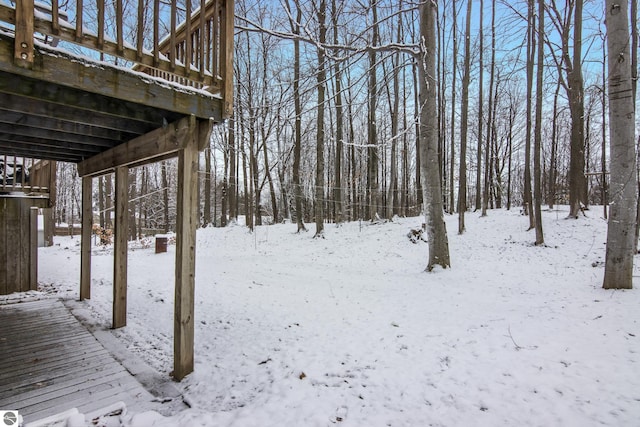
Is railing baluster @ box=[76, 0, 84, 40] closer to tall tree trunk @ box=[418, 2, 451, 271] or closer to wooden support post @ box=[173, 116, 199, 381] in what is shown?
wooden support post @ box=[173, 116, 199, 381]

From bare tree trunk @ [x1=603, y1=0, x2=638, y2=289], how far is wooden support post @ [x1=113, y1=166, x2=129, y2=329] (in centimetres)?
674

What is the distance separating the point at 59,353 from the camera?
10.9ft

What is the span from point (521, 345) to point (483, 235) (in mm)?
7843

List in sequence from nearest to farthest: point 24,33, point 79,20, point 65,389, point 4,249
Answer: point 24,33 < point 79,20 < point 65,389 < point 4,249

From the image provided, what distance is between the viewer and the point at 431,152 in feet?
21.7

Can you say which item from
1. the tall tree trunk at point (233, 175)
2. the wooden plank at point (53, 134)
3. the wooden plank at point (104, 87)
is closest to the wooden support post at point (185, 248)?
the wooden plank at point (104, 87)

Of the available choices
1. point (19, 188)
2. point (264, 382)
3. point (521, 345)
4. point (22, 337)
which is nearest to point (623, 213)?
point (521, 345)

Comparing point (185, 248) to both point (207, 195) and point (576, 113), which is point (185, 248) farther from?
point (207, 195)

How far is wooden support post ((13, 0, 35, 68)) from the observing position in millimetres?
1874

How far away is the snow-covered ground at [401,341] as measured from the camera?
89.7 inches

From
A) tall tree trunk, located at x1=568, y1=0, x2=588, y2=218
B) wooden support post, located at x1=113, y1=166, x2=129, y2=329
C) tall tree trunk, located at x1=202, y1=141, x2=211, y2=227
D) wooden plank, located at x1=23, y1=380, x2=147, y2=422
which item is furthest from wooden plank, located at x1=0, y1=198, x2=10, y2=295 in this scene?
tall tree trunk, located at x1=568, y1=0, x2=588, y2=218

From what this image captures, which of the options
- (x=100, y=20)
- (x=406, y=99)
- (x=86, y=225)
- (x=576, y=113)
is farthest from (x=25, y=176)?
(x=406, y=99)

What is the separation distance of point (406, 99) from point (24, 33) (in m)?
17.1

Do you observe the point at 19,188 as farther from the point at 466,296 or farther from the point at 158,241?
the point at 466,296
